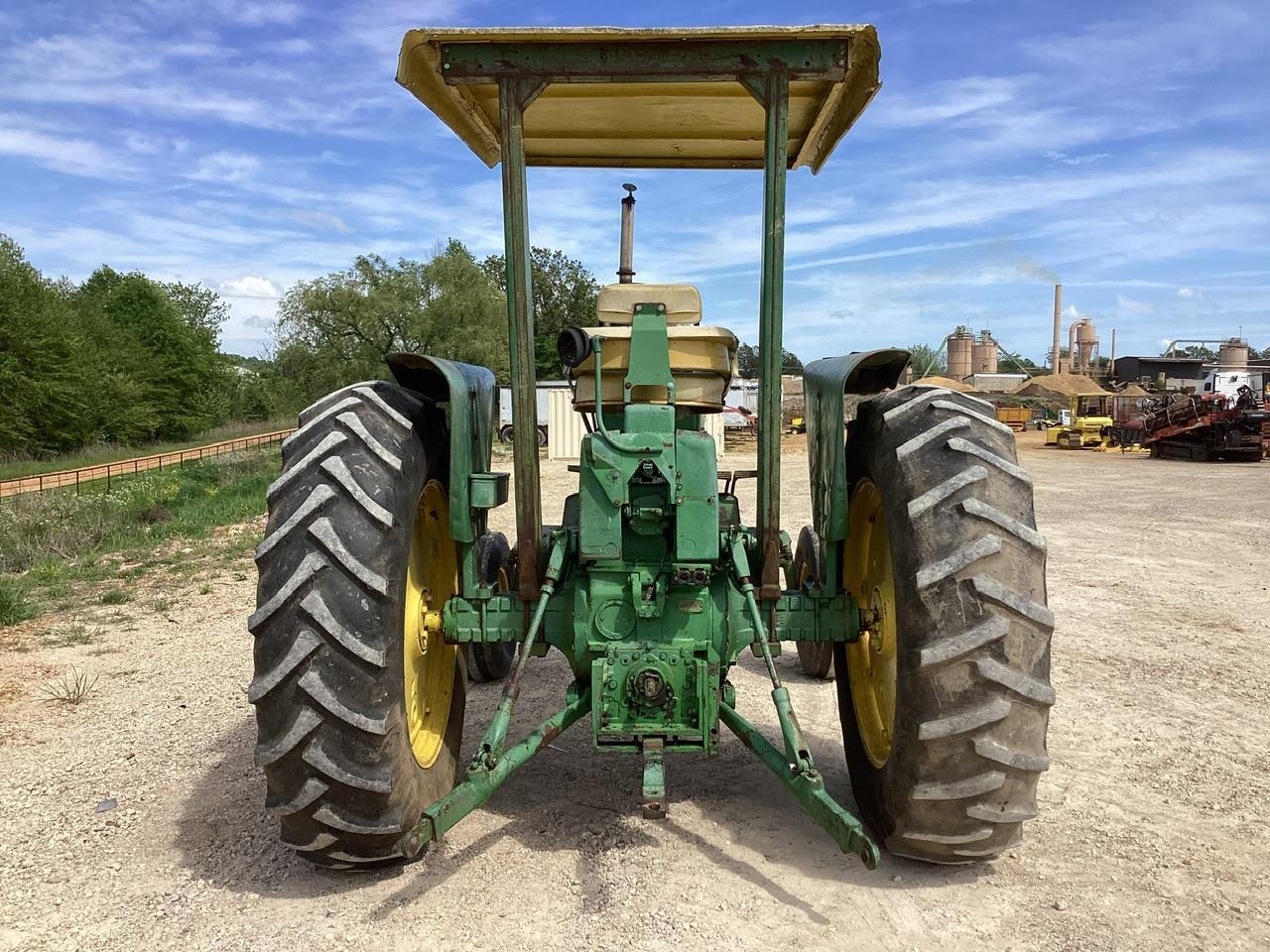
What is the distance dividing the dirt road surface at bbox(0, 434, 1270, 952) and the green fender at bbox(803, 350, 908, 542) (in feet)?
4.27

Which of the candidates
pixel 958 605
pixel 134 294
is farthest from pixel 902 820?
pixel 134 294

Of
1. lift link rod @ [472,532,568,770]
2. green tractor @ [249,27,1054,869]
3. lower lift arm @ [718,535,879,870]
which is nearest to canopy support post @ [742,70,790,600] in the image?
green tractor @ [249,27,1054,869]

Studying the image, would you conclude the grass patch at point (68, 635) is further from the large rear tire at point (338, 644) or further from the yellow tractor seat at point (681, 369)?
the yellow tractor seat at point (681, 369)

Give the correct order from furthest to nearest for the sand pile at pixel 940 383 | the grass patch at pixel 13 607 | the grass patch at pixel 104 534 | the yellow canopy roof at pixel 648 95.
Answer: the grass patch at pixel 104 534 → the grass patch at pixel 13 607 → the sand pile at pixel 940 383 → the yellow canopy roof at pixel 648 95

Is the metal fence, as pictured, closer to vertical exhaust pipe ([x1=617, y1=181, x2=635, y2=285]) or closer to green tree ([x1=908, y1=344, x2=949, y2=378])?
vertical exhaust pipe ([x1=617, y1=181, x2=635, y2=285])

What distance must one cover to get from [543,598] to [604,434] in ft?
2.16

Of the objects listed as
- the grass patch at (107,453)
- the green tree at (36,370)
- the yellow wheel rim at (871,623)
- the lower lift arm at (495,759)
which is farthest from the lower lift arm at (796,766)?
the green tree at (36,370)

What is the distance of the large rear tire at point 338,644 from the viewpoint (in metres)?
3.07

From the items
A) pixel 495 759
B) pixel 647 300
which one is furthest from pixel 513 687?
pixel 647 300

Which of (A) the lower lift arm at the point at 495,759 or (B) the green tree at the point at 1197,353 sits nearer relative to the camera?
(A) the lower lift arm at the point at 495,759

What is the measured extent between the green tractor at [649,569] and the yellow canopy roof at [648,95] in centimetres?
2

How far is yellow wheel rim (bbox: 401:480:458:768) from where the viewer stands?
3744mm

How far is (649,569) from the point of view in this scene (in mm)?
3680

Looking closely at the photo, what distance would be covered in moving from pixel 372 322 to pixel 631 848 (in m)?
44.5
